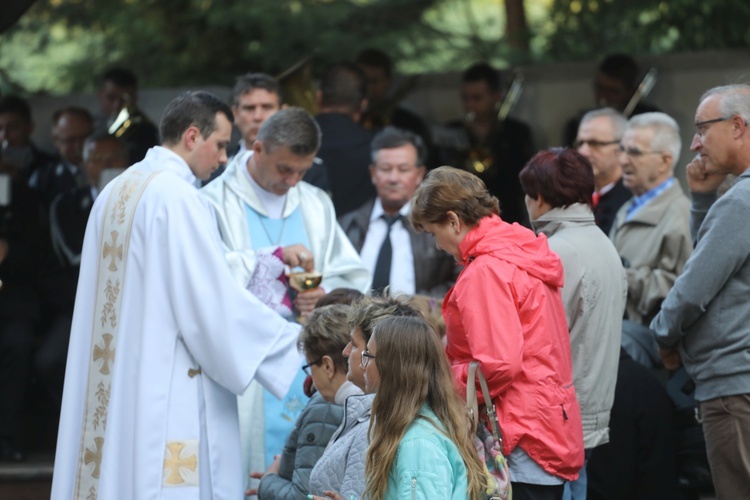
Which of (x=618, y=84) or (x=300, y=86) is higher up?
(x=618, y=84)

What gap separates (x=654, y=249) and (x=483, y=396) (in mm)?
2344

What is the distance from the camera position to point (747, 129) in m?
4.96

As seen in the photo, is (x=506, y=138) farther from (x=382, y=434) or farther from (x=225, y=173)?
(x=382, y=434)

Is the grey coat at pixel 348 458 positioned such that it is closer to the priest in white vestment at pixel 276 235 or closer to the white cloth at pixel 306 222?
the priest in white vestment at pixel 276 235

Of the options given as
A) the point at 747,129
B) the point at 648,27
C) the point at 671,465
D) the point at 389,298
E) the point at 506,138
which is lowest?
the point at 671,465

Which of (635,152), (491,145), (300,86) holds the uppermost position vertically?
(300,86)

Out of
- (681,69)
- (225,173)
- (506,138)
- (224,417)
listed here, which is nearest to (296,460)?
(224,417)

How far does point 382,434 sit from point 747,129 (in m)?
2.13

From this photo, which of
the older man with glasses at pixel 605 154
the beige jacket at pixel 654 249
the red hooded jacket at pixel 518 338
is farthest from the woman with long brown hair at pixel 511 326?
the older man with glasses at pixel 605 154

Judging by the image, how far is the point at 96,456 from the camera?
4832 mm

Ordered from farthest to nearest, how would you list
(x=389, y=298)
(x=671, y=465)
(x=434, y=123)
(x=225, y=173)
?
(x=434, y=123), (x=225, y=173), (x=671, y=465), (x=389, y=298)

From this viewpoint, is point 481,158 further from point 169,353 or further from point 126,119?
point 169,353

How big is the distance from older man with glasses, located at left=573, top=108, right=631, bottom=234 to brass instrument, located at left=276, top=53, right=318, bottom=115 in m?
2.00

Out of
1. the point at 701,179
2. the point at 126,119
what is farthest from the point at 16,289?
the point at 701,179
